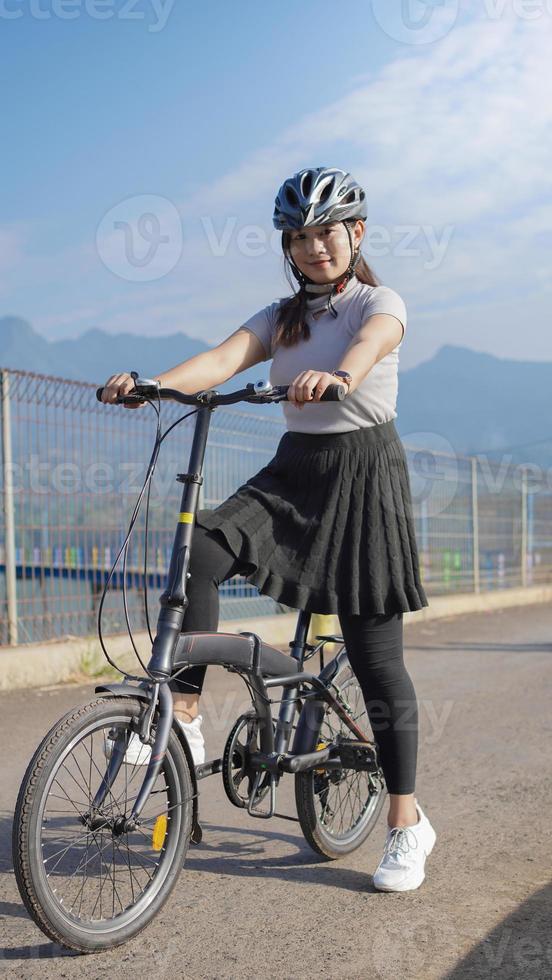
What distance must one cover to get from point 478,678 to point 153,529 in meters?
2.71

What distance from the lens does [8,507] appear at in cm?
704

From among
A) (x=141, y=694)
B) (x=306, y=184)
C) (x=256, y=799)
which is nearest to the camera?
(x=141, y=694)

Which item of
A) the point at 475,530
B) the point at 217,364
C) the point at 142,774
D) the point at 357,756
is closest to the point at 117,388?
the point at 217,364

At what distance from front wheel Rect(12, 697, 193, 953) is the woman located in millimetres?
243

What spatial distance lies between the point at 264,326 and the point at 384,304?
42 centimetres

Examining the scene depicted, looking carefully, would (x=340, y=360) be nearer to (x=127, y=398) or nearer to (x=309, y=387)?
(x=309, y=387)

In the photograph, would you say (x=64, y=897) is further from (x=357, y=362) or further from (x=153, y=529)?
(x=153, y=529)

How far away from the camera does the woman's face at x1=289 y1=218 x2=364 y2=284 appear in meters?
3.06

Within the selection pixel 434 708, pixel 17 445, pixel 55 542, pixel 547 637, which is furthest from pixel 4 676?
pixel 547 637

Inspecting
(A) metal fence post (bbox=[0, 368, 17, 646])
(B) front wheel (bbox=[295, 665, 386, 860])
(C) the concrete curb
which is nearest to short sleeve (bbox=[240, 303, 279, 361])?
(B) front wheel (bbox=[295, 665, 386, 860])

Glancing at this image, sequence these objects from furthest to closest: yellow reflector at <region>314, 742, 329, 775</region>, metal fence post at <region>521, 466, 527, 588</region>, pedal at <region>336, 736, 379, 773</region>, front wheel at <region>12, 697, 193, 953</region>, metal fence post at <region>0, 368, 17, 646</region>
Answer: metal fence post at <region>521, 466, 527, 588</region> → metal fence post at <region>0, 368, 17, 646</region> → pedal at <region>336, 736, 379, 773</region> → yellow reflector at <region>314, 742, 329, 775</region> → front wheel at <region>12, 697, 193, 953</region>

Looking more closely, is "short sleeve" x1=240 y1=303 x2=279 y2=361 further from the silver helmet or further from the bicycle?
the bicycle

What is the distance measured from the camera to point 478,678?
748 cm

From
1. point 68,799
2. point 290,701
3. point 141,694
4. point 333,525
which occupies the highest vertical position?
point 333,525
